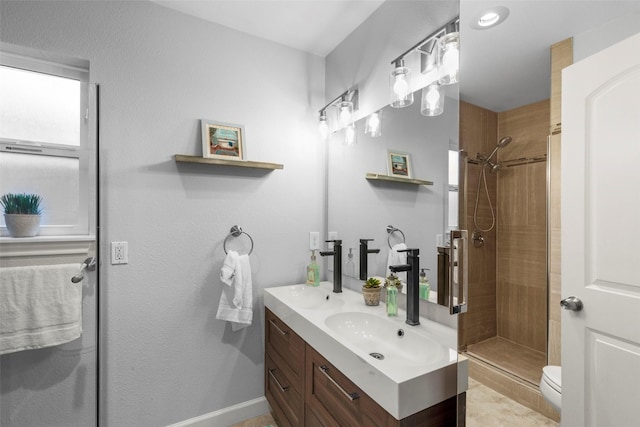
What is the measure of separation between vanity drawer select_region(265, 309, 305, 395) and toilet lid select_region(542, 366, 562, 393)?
38.6 inches

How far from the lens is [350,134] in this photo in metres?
2.01

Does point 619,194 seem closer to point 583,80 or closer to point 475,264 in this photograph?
point 583,80

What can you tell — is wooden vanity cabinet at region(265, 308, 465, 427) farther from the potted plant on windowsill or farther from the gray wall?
the potted plant on windowsill

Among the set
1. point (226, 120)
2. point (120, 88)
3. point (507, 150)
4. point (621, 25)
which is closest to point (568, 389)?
point (507, 150)

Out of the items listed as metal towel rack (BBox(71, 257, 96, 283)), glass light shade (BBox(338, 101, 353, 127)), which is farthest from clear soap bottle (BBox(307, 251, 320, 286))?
Answer: metal towel rack (BBox(71, 257, 96, 283))

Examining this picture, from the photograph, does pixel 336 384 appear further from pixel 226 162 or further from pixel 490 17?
pixel 490 17

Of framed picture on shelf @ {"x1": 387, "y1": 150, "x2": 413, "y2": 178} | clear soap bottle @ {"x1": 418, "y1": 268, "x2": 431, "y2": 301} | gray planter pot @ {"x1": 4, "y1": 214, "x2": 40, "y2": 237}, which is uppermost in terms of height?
framed picture on shelf @ {"x1": 387, "y1": 150, "x2": 413, "y2": 178}

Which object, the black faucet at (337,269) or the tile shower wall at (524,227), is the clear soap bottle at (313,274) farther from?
the tile shower wall at (524,227)

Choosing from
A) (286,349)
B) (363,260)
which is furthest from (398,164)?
(286,349)

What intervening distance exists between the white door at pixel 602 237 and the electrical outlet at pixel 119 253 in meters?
1.94

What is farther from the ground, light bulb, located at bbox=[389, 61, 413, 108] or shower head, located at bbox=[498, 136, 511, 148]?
light bulb, located at bbox=[389, 61, 413, 108]

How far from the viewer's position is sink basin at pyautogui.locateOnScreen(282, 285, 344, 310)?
1.86 meters

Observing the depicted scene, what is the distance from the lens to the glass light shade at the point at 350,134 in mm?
1980

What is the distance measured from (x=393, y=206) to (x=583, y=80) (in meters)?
1.00
